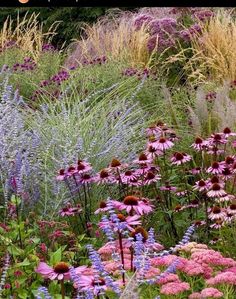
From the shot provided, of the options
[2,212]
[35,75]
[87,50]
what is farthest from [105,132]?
[87,50]

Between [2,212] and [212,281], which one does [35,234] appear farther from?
[212,281]

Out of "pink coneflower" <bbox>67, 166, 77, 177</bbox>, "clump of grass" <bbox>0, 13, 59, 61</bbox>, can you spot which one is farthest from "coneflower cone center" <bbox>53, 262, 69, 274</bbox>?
"clump of grass" <bbox>0, 13, 59, 61</bbox>

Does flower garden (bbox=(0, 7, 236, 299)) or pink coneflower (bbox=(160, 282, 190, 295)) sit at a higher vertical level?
pink coneflower (bbox=(160, 282, 190, 295))

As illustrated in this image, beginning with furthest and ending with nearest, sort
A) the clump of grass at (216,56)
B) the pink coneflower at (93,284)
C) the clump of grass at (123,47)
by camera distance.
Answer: the clump of grass at (123,47) → the clump of grass at (216,56) → the pink coneflower at (93,284)

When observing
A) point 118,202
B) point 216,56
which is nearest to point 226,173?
point 118,202

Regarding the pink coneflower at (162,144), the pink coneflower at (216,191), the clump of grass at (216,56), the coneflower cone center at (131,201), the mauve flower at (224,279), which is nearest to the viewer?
the mauve flower at (224,279)

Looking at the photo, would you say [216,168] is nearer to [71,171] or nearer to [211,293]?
[71,171]

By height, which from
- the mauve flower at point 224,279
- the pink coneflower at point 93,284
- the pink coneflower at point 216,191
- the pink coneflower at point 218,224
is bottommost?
the pink coneflower at point 218,224

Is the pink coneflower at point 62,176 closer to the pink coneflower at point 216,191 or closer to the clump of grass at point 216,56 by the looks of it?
the pink coneflower at point 216,191

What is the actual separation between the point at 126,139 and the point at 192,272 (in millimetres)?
2769

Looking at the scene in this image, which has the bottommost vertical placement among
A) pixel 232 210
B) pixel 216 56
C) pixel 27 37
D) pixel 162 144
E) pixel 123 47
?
pixel 27 37

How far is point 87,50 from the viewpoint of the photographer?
1045 cm

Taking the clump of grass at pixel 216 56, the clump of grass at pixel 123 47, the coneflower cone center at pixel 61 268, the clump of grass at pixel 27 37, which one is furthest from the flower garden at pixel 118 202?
the clump of grass at pixel 27 37

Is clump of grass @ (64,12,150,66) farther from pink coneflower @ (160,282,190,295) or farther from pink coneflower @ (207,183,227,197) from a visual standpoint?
pink coneflower @ (160,282,190,295)
